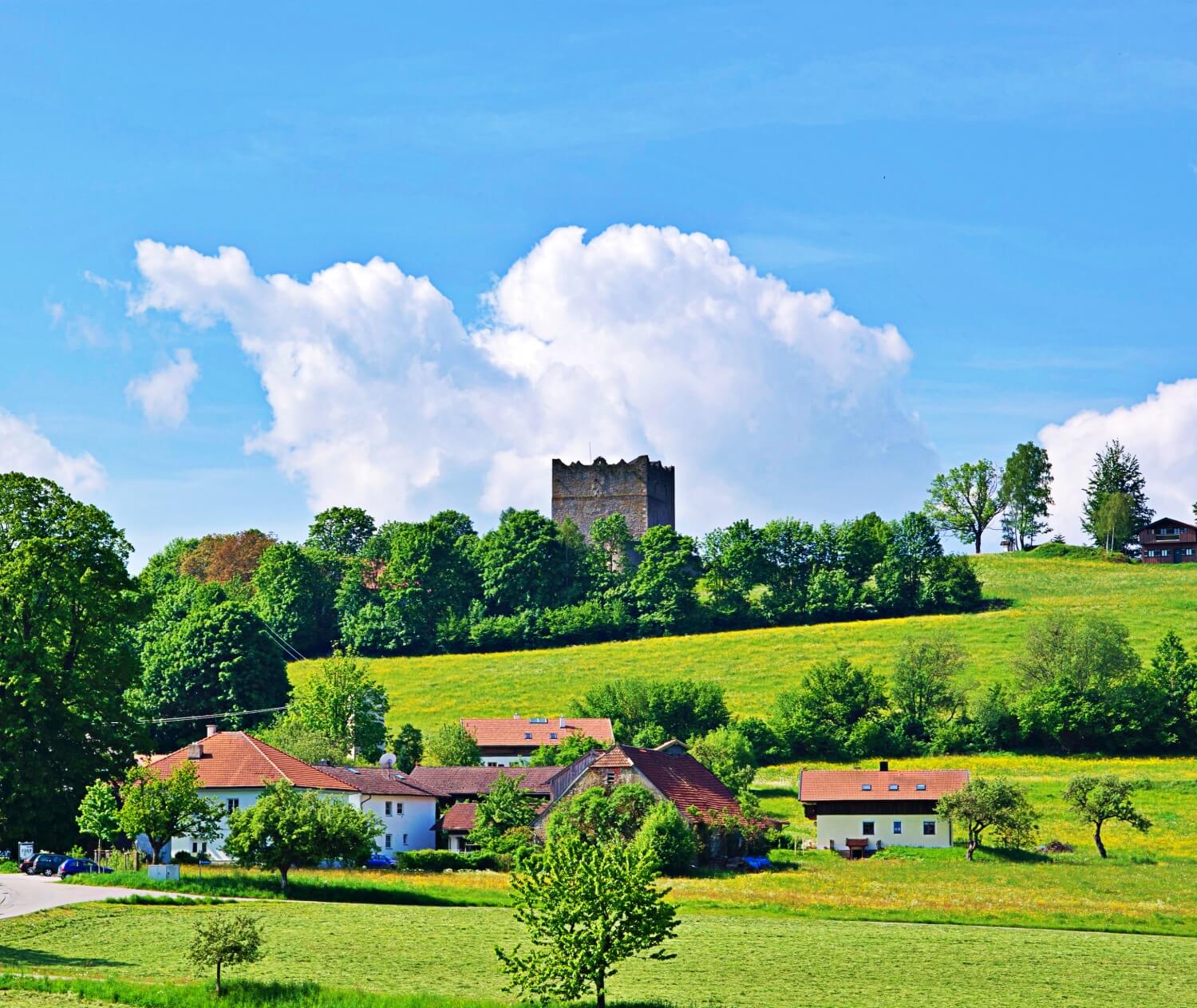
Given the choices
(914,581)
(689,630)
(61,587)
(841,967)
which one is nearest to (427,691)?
(689,630)

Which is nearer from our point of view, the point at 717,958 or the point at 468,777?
the point at 717,958

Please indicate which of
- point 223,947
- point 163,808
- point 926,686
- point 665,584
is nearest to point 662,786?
point 163,808

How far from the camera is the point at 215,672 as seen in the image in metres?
99.1

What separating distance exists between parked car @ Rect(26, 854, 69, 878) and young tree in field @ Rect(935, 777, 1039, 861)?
35.6 m

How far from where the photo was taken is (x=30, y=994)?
1255 inches

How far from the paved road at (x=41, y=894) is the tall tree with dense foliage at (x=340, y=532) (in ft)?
372

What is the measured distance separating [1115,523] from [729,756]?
95.1 meters

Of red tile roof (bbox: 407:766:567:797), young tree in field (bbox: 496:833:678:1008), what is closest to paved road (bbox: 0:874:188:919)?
young tree in field (bbox: 496:833:678:1008)

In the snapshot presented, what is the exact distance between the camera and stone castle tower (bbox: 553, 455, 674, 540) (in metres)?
163

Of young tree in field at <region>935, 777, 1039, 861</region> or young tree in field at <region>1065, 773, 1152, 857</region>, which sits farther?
young tree in field at <region>935, 777, 1039, 861</region>

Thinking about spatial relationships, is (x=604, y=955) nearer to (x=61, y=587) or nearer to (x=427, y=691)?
(x=61, y=587)

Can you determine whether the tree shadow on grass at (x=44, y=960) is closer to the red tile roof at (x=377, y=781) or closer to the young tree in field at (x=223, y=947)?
the young tree in field at (x=223, y=947)

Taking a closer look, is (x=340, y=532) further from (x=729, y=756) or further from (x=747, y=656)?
(x=729, y=756)

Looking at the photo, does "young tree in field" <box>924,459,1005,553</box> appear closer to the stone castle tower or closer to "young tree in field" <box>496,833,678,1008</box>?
the stone castle tower
